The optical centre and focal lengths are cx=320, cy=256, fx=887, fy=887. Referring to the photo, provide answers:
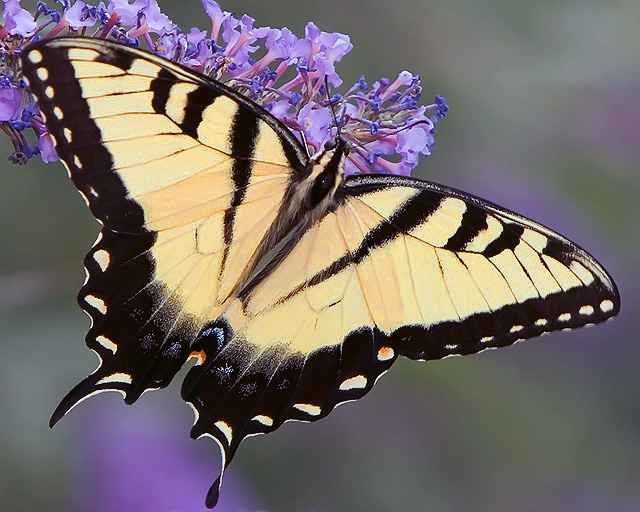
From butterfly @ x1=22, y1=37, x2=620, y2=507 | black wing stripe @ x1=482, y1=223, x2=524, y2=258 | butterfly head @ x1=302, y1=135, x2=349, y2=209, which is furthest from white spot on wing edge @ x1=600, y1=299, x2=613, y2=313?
butterfly head @ x1=302, y1=135, x2=349, y2=209

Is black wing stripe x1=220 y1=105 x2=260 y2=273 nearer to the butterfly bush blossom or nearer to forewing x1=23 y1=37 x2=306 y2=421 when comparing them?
forewing x1=23 y1=37 x2=306 y2=421

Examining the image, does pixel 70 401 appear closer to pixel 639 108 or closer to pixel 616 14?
pixel 616 14

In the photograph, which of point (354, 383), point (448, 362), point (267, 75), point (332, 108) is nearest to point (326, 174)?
point (332, 108)

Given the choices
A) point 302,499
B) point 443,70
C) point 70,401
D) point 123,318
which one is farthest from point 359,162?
point 302,499

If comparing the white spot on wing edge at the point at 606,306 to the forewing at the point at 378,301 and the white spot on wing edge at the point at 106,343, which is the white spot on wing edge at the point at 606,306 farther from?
the white spot on wing edge at the point at 106,343

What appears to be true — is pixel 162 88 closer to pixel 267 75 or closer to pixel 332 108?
pixel 267 75

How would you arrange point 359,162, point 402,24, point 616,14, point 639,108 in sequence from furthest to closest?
point 402,24 → point 639,108 → point 616,14 → point 359,162

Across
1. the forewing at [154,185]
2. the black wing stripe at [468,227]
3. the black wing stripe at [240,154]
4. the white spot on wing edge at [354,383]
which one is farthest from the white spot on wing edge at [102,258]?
the black wing stripe at [468,227]

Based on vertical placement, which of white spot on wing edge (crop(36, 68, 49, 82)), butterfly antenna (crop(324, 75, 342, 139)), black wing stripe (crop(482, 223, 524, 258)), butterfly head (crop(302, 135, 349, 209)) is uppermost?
white spot on wing edge (crop(36, 68, 49, 82))

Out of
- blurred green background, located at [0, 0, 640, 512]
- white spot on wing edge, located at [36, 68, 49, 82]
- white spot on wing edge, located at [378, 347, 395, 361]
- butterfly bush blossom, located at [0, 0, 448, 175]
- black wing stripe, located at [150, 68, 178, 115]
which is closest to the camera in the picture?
white spot on wing edge, located at [36, 68, 49, 82]
